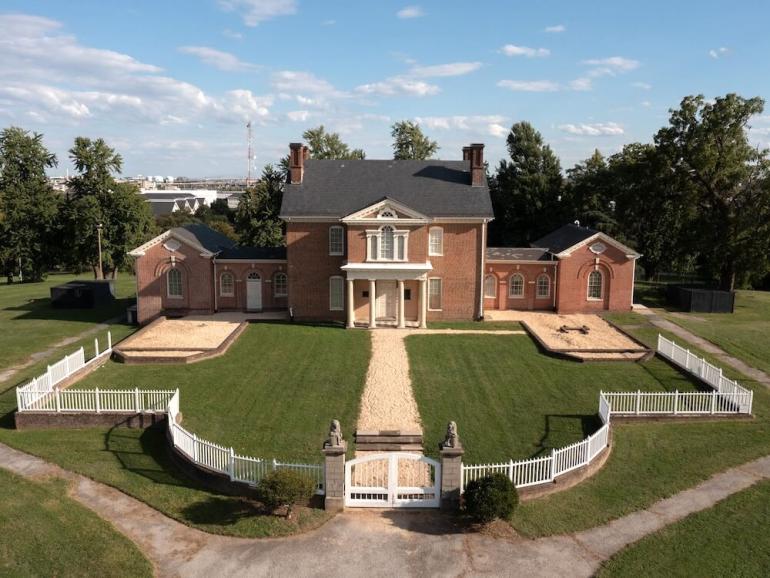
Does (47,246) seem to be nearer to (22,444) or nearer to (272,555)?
(22,444)

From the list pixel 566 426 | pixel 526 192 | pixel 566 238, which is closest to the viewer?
pixel 566 426

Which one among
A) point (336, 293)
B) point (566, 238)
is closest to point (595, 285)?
point (566, 238)

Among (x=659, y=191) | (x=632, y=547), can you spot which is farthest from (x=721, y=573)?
(x=659, y=191)

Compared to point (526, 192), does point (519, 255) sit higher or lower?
lower

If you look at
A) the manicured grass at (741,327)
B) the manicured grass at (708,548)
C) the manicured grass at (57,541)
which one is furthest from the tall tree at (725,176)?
the manicured grass at (57,541)

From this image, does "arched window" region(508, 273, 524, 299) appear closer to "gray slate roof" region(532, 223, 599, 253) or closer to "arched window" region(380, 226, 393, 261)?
"gray slate roof" region(532, 223, 599, 253)

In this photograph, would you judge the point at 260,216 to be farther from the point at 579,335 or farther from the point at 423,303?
the point at 579,335

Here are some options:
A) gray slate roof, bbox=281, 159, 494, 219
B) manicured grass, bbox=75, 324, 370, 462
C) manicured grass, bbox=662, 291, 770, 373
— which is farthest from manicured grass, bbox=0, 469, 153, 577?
manicured grass, bbox=662, 291, 770, 373
